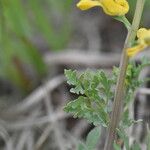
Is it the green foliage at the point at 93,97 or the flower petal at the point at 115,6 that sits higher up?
the flower petal at the point at 115,6

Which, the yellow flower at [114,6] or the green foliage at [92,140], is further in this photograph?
the green foliage at [92,140]

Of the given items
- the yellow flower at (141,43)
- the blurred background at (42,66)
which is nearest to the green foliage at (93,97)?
the yellow flower at (141,43)

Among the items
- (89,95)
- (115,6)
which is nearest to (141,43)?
(115,6)

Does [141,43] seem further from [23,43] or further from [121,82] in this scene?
[23,43]

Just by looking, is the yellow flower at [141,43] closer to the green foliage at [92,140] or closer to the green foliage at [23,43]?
the green foliage at [92,140]

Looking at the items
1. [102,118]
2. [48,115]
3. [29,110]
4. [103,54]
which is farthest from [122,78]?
[103,54]

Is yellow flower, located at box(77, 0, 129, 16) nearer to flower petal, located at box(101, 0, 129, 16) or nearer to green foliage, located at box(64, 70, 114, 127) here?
flower petal, located at box(101, 0, 129, 16)

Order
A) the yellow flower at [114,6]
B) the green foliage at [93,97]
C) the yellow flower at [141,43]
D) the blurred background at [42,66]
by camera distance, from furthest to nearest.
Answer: the blurred background at [42,66] → the green foliage at [93,97] → the yellow flower at [114,6] → the yellow flower at [141,43]

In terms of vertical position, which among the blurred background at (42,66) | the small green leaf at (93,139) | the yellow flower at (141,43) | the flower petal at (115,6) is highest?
the flower petal at (115,6)
